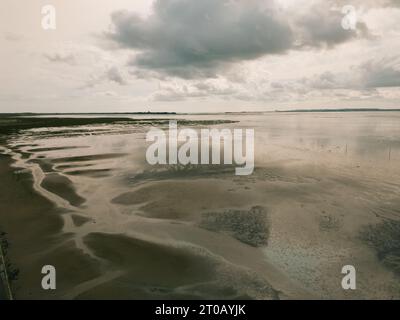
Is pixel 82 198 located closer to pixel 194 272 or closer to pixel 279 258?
pixel 194 272

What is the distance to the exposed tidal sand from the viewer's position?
23.8 feet

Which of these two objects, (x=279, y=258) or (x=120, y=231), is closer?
(x=279, y=258)

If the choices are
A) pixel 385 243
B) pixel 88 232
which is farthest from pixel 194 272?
pixel 385 243

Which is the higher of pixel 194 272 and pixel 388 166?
pixel 388 166

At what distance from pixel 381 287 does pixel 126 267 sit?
21.7 ft

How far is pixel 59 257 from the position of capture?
27.8ft

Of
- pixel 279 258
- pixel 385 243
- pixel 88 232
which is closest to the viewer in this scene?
pixel 279 258

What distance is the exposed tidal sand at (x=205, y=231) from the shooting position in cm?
725

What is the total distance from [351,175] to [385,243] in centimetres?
894

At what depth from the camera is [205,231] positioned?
1026cm

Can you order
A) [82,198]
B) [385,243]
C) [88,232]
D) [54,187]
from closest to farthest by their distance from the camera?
1. [385,243]
2. [88,232]
3. [82,198]
4. [54,187]
